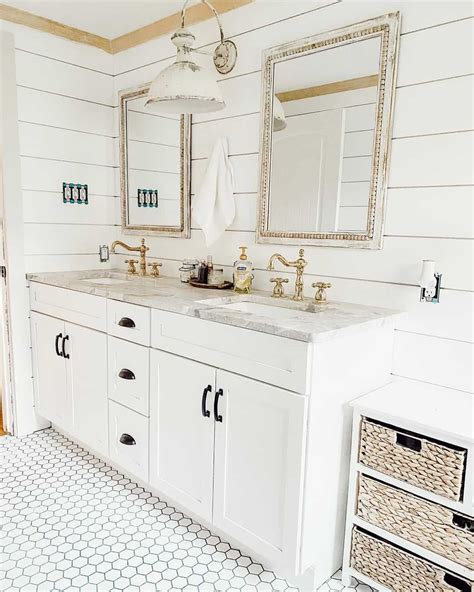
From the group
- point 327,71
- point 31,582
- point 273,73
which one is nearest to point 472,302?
point 327,71

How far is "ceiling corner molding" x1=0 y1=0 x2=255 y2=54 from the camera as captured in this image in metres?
2.33

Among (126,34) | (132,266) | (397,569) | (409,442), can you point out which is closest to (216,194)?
(132,266)

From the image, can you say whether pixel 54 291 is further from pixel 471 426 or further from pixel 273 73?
pixel 471 426

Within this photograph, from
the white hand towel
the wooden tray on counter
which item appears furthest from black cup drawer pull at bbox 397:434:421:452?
the white hand towel

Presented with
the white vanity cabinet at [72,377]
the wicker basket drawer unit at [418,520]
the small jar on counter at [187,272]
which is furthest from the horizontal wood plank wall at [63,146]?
the wicker basket drawer unit at [418,520]

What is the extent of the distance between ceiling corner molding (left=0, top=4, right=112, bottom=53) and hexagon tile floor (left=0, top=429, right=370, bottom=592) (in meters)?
2.38

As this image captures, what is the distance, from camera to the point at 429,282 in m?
1.63

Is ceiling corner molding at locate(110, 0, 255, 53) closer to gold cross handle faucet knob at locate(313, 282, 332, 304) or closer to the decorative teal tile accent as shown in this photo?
the decorative teal tile accent

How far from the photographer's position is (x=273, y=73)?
2104mm

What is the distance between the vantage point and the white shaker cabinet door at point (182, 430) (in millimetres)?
1746

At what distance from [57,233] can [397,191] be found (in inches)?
79.0

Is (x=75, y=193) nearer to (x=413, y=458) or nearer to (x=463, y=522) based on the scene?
(x=413, y=458)

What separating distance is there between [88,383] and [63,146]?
1.45m

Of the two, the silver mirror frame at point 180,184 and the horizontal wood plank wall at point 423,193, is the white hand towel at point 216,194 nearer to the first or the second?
the silver mirror frame at point 180,184
